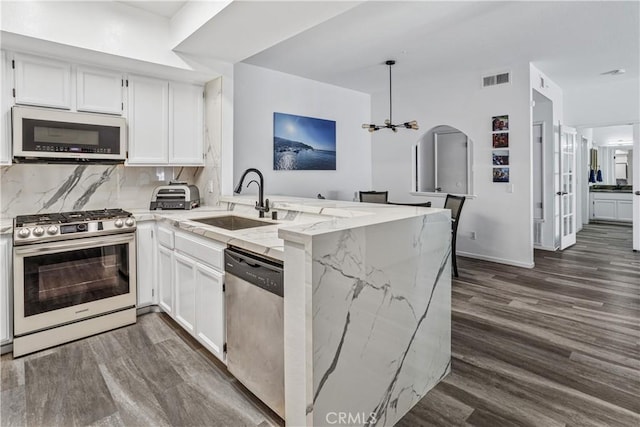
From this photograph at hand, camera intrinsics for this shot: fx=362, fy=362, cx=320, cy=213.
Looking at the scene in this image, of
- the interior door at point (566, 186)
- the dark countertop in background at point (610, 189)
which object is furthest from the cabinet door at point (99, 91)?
the dark countertop in background at point (610, 189)

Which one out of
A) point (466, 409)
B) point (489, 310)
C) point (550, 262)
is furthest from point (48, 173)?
point (550, 262)

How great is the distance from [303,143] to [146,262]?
294cm

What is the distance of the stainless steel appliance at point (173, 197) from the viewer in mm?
3443

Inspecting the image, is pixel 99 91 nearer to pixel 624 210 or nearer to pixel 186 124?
pixel 186 124

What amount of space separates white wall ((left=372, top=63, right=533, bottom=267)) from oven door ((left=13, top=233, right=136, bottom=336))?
179 inches

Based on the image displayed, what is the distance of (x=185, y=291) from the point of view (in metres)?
2.62

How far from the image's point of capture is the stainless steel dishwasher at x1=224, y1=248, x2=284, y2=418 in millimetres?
1727

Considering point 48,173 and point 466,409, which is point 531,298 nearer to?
point 466,409

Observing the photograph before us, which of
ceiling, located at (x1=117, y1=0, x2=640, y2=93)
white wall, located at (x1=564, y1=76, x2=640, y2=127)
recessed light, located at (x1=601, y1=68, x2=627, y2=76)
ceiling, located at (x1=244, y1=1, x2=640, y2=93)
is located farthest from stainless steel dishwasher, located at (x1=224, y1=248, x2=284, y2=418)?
white wall, located at (x1=564, y1=76, x2=640, y2=127)

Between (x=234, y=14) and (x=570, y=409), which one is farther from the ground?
(x=234, y=14)

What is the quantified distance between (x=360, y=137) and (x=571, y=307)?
4.04 meters

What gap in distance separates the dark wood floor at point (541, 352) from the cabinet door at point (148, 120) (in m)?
3.03

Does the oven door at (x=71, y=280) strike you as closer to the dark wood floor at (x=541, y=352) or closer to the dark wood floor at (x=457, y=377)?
the dark wood floor at (x=457, y=377)

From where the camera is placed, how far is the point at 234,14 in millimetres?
2547
